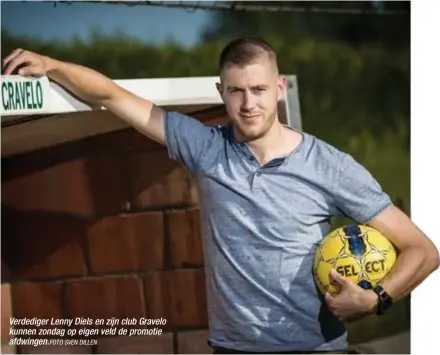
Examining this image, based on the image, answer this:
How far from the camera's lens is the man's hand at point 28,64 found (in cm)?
249

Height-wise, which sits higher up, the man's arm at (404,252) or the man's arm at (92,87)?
the man's arm at (92,87)

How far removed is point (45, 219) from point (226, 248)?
54cm

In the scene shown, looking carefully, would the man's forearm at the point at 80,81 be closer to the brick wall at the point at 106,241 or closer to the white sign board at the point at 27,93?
the white sign board at the point at 27,93

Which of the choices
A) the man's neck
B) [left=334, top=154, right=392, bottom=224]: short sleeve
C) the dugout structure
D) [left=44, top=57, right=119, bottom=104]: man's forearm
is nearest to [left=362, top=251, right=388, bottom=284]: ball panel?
[left=334, top=154, right=392, bottom=224]: short sleeve

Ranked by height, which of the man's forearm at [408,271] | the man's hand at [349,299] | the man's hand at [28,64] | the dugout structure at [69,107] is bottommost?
the man's hand at [349,299]

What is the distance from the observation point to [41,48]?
102 inches

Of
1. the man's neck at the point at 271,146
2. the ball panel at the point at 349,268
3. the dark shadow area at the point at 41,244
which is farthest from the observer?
the dark shadow area at the point at 41,244

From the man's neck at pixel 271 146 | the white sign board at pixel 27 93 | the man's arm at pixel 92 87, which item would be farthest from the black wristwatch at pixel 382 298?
the white sign board at pixel 27 93

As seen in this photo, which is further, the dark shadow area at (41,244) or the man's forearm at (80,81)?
the dark shadow area at (41,244)

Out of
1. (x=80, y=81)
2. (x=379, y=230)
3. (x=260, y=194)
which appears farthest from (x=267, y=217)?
(x=80, y=81)

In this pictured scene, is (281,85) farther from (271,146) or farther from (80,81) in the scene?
(80,81)

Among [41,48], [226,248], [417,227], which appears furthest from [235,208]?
[41,48]

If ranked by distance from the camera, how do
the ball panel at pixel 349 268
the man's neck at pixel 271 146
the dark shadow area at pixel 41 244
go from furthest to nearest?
the dark shadow area at pixel 41 244
the man's neck at pixel 271 146
the ball panel at pixel 349 268

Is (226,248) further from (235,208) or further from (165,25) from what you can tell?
(165,25)
